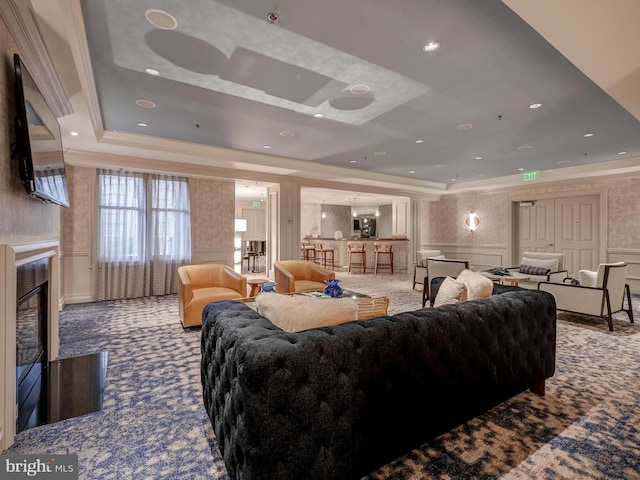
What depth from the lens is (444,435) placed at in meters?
1.89

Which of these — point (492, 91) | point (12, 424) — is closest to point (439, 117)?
point (492, 91)

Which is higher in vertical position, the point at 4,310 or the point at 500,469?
Answer: the point at 4,310

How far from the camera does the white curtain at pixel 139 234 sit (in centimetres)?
559

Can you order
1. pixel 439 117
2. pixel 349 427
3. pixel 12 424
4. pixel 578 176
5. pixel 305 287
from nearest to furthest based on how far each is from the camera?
1. pixel 349 427
2. pixel 12 424
3. pixel 439 117
4. pixel 305 287
5. pixel 578 176

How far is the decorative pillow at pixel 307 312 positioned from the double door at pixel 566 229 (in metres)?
8.45

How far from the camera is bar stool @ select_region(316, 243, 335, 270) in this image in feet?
35.9

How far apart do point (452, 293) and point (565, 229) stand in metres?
7.37

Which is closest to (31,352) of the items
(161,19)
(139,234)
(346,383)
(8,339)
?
(8,339)

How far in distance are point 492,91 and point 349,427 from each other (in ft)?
11.7

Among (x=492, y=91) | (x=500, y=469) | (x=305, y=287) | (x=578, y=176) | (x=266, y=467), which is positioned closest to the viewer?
(x=266, y=467)

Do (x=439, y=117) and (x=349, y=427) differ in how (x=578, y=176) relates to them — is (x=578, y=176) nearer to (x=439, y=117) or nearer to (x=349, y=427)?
(x=439, y=117)

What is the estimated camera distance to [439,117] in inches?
160

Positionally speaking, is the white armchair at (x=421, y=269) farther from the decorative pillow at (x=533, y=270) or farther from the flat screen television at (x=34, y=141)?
the flat screen television at (x=34, y=141)

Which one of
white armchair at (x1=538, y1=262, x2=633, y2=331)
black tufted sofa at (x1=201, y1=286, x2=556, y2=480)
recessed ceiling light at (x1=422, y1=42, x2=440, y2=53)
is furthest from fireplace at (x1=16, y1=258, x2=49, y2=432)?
white armchair at (x1=538, y1=262, x2=633, y2=331)
